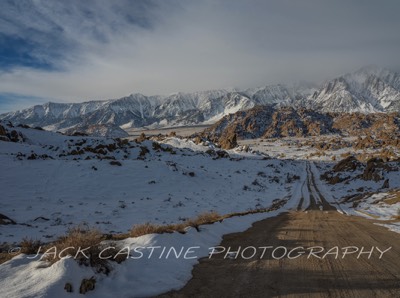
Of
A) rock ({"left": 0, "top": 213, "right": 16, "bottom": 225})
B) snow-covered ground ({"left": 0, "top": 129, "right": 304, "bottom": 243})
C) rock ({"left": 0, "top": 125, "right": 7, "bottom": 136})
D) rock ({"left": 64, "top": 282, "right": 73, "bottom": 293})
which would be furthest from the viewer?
rock ({"left": 0, "top": 125, "right": 7, "bottom": 136})

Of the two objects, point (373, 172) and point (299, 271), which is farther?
point (373, 172)

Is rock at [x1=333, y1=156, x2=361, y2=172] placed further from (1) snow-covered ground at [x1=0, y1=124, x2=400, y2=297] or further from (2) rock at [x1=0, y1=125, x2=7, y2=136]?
(2) rock at [x1=0, y1=125, x2=7, y2=136]

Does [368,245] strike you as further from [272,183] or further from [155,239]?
[272,183]

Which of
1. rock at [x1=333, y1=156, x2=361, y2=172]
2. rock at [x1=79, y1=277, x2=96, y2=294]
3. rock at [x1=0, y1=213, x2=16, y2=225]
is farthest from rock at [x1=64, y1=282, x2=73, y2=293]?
rock at [x1=333, y1=156, x2=361, y2=172]

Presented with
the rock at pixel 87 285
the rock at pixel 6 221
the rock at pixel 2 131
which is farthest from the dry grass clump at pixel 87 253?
the rock at pixel 2 131

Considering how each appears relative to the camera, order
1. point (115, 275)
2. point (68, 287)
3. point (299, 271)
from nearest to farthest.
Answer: point (68, 287), point (115, 275), point (299, 271)

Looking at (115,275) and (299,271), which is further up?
(115,275)

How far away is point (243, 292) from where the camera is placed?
223 inches

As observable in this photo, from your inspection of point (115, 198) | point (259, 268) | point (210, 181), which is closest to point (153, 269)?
point (259, 268)

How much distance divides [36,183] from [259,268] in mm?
26268

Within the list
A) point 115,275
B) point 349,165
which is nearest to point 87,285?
point 115,275

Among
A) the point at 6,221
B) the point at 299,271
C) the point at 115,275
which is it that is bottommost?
the point at 6,221

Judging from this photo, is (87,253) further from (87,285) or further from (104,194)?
(104,194)

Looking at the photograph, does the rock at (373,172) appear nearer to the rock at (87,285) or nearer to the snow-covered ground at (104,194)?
the snow-covered ground at (104,194)
